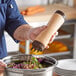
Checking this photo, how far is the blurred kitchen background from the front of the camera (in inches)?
130

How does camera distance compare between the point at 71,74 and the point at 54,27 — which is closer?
the point at 54,27

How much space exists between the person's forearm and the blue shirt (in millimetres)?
36

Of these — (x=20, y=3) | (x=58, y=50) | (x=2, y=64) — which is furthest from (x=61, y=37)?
(x=2, y=64)

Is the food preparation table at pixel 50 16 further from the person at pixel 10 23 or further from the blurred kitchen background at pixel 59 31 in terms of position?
the person at pixel 10 23

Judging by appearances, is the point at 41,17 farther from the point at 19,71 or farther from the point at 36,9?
the point at 19,71

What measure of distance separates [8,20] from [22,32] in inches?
7.5

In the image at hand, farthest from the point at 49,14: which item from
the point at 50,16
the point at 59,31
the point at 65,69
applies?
the point at 65,69

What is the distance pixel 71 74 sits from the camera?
155cm

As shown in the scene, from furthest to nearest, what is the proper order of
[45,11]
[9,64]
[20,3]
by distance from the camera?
[20,3] → [45,11] → [9,64]

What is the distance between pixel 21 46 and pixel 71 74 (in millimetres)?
1906

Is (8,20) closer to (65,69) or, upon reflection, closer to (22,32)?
(22,32)

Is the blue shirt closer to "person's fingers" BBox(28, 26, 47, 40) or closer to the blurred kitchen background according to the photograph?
"person's fingers" BBox(28, 26, 47, 40)

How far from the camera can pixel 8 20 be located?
2041 mm

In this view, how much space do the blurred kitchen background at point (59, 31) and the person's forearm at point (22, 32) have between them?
121 cm
